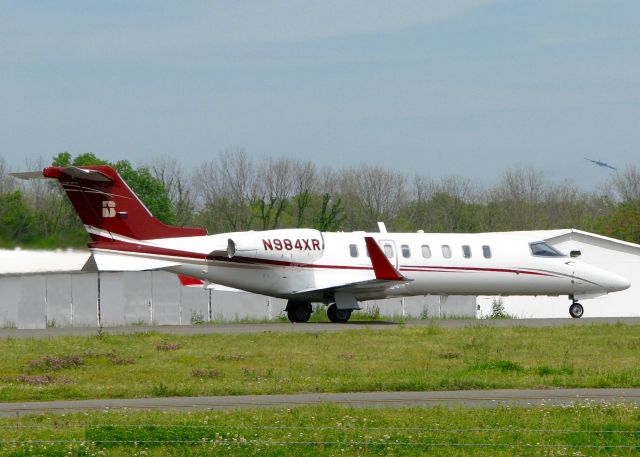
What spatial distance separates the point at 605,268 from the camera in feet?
161

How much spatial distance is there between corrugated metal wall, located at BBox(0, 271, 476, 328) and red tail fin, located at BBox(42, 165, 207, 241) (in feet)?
29.3

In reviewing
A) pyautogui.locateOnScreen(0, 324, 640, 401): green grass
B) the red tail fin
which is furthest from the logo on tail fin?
pyautogui.locateOnScreen(0, 324, 640, 401): green grass

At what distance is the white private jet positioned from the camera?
109ft

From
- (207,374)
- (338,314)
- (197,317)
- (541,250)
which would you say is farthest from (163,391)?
(197,317)

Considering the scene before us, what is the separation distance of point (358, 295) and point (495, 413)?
20873mm

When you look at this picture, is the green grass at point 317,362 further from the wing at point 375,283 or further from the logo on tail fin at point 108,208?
the logo on tail fin at point 108,208

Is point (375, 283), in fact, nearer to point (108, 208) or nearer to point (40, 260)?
point (108, 208)

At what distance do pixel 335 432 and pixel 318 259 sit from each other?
22.2 metres

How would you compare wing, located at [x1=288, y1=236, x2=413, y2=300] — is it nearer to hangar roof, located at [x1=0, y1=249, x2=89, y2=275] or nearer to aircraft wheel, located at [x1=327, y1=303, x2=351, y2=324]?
aircraft wheel, located at [x1=327, y1=303, x2=351, y2=324]

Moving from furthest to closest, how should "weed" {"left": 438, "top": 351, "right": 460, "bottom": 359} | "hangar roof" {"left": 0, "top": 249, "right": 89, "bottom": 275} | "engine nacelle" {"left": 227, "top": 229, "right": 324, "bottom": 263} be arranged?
1. "engine nacelle" {"left": 227, "top": 229, "right": 324, "bottom": 263}
2. "hangar roof" {"left": 0, "top": 249, "right": 89, "bottom": 275}
3. "weed" {"left": 438, "top": 351, "right": 460, "bottom": 359}

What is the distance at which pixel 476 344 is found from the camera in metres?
25.5

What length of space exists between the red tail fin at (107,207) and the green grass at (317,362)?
5.21 m

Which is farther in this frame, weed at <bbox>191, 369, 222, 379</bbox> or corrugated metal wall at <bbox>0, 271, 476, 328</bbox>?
corrugated metal wall at <bbox>0, 271, 476, 328</bbox>

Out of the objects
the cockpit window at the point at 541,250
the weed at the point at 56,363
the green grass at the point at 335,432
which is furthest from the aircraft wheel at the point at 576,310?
the green grass at the point at 335,432
